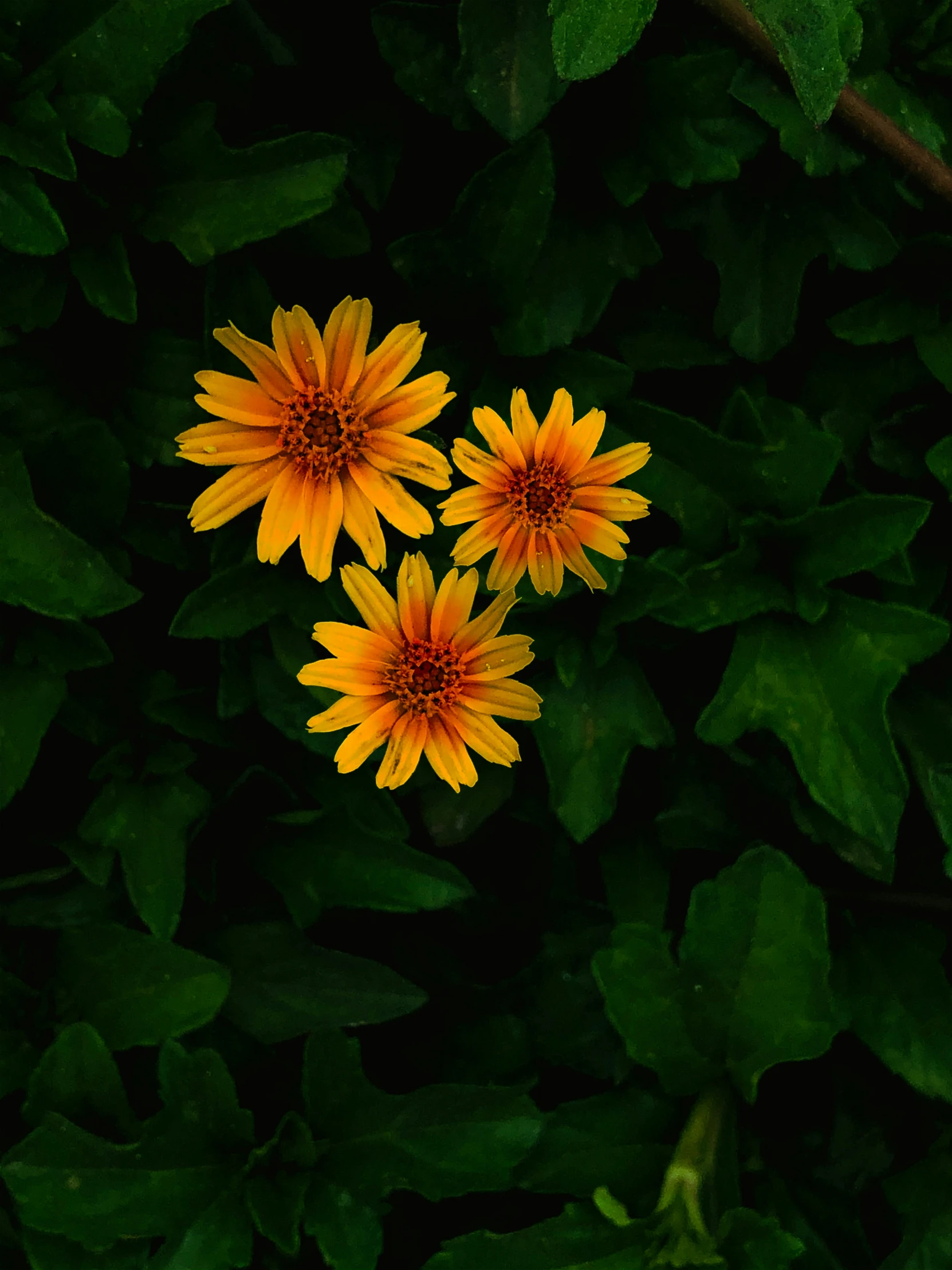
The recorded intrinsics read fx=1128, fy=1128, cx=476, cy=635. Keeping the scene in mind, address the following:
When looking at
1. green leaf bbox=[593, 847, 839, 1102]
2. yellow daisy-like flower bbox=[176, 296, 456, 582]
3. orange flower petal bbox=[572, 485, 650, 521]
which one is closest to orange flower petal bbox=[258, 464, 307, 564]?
yellow daisy-like flower bbox=[176, 296, 456, 582]

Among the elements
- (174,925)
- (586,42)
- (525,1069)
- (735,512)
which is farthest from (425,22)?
(525,1069)

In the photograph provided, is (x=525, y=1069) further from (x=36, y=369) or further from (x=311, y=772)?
(x=36, y=369)

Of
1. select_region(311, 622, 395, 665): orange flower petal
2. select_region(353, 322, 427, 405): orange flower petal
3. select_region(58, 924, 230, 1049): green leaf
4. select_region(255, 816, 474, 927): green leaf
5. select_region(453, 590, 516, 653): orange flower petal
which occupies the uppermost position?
select_region(353, 322, 427, 405): orange flower petal

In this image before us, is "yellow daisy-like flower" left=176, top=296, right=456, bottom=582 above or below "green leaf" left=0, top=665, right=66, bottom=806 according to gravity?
above

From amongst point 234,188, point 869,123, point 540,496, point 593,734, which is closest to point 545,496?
point 540,496

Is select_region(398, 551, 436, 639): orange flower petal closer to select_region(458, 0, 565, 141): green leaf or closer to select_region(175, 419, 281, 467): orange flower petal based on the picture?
select_region(175, 419, 281, 467): orange flower petal

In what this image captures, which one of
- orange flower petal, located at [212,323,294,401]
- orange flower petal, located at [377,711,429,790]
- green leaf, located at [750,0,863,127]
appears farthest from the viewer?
orange flower petal, located at [377,711,429,790]

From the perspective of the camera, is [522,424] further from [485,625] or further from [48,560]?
[48,560]
